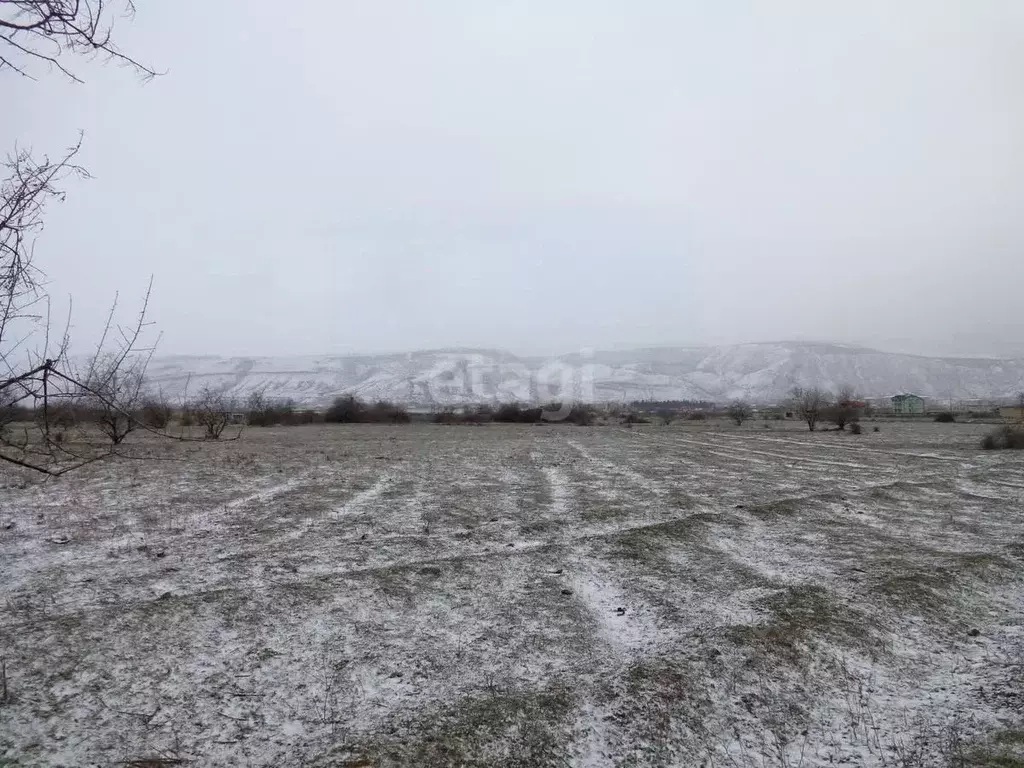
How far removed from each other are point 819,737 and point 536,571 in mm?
4046

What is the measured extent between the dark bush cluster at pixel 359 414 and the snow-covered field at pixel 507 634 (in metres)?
A: 62.9

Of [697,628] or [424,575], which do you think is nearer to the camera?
[697,628]

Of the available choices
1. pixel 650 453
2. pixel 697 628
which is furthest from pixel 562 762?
pixel 650 453

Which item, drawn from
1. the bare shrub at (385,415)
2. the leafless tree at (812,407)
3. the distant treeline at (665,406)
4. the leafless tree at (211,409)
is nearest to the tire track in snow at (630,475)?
the leafless tree at (211,409)

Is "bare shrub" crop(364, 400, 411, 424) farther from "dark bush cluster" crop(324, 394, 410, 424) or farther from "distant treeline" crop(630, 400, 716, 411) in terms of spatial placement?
"distant treeline" crop(630, 400, 716, 411)

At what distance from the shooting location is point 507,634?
574 centimetres

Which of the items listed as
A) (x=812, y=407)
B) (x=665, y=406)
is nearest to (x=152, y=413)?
(x=812, y=407)

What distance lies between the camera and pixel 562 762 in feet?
12.6

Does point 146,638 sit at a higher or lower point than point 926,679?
higher

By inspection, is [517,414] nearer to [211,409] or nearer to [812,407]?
[812,407]

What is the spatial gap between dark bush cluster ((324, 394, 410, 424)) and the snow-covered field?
62.9 metres

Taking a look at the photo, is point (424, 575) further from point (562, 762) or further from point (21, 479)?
point (21, 479)

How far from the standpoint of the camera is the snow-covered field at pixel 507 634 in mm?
4027

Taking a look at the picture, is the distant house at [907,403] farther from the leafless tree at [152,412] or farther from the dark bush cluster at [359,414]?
the leafless tree at [152,412]
